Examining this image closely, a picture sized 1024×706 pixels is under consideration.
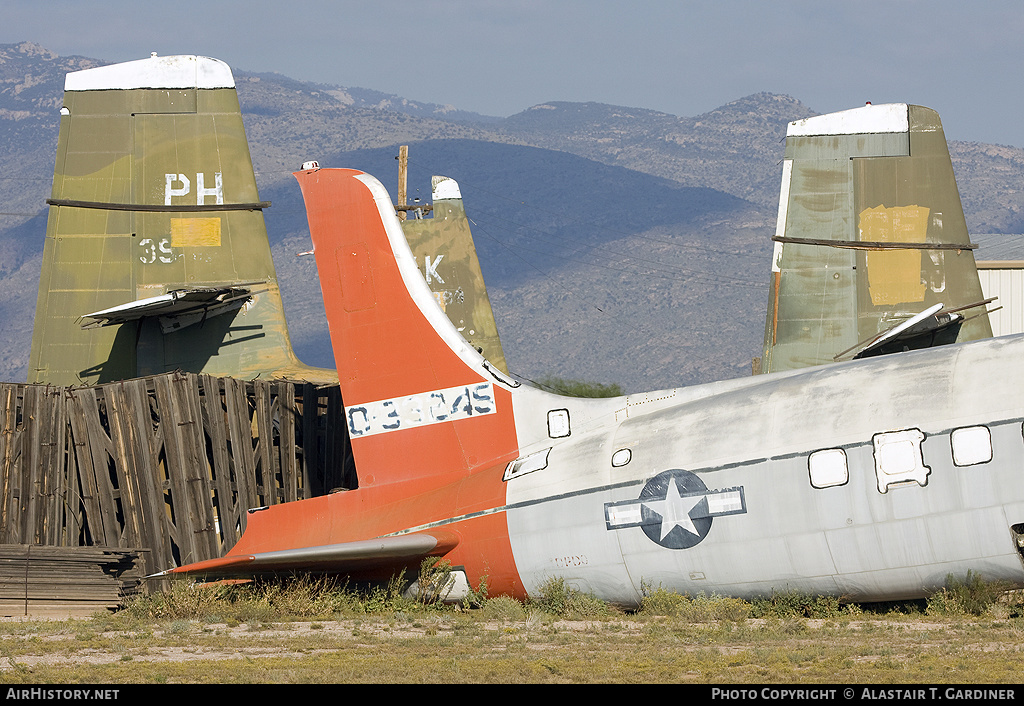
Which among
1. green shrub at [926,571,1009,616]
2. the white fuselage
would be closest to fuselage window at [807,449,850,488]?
the white fuselage

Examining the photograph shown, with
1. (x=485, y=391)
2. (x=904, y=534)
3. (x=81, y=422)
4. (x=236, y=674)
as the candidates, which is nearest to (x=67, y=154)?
(x=81, y=422)

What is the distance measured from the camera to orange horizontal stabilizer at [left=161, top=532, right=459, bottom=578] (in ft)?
49.7

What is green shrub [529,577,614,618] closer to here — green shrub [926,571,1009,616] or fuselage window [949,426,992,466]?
green shrub [926,571,1009,616]

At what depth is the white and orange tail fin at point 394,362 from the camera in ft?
57.1

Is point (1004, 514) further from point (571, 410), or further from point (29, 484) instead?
point (29, 484)

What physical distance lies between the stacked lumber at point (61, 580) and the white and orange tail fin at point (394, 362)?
4361mm

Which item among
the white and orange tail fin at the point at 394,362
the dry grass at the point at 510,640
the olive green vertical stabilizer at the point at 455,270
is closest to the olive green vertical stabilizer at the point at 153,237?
the white and orange tail fin at the point at 394,362

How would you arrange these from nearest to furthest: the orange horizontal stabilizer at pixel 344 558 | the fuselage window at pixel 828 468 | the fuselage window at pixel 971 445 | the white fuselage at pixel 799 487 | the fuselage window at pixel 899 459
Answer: the fuselage window at pixel 971 445
the white fuselage at pixel 799 487
the fuselage window at pixel 899 459
the fuselage window at pixel 828 468
the orange horizontal stabilizer at pixel 344 558

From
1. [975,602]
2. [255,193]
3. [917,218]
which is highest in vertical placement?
[255,193]

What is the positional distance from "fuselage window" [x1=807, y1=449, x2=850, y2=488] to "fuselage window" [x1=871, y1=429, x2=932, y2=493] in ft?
1.20

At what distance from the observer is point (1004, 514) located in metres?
13.5

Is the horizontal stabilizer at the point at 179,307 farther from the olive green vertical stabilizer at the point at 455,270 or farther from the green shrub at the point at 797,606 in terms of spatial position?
the green shrub at the point at 797,606

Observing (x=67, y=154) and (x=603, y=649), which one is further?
(x=67, y=154)
